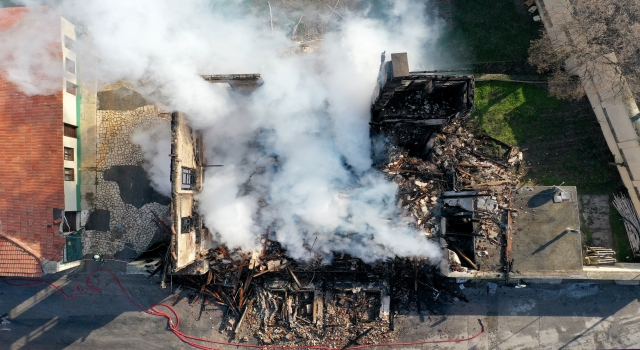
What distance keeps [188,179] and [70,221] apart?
4.72 m

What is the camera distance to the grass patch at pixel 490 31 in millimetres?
12711

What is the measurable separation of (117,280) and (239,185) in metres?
5.50

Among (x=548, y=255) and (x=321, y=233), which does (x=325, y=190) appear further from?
(x=548, y=255)

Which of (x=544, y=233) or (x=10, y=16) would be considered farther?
(x=544, y=233)

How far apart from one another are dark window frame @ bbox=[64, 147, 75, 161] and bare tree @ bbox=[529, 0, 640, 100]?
16.2m

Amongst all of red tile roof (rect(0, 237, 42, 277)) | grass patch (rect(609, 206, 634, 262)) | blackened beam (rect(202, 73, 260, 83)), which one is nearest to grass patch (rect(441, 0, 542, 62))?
grass patch (rect(609, 206, 634, 262))

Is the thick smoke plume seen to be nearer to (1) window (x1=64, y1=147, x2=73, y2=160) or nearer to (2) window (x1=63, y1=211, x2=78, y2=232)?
(1) window (x1=64, y1=147, x2=73, y2=160)

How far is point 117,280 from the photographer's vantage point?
1258 centimetres

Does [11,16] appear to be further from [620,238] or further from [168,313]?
[620,238]

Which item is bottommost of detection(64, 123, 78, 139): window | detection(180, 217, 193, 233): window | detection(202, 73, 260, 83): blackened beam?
detection(180, 217, 193, 233): window

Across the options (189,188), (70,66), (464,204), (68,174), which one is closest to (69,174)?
(68,174)

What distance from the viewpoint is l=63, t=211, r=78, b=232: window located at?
37.9 ft

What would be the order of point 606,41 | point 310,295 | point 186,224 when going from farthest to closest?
point 310,295
point 606,41
point 186,224

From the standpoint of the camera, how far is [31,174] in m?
11.0
